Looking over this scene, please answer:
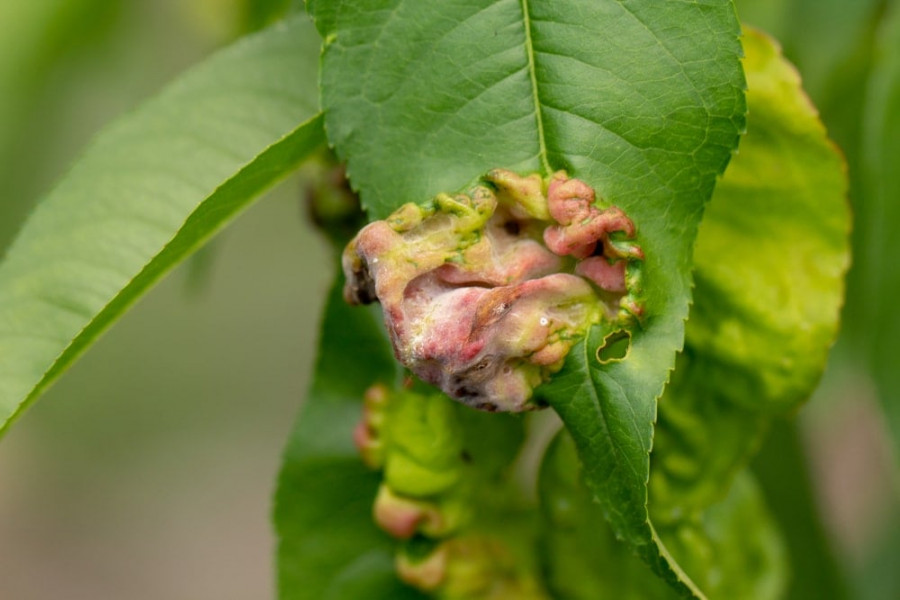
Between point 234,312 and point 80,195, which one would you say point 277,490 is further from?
point 234,312

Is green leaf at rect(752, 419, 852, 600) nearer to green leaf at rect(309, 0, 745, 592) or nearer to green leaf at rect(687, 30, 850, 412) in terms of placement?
green leaf at rect(687, 30, 850, 412)

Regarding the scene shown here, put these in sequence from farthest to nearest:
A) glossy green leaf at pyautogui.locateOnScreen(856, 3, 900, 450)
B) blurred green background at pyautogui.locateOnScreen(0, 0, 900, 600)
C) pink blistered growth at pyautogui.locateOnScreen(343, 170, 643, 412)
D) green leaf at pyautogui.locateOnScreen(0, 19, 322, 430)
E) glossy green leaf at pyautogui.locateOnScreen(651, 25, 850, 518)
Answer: blurred green background at pyautogui.locateOnScreen(0, 0, 900, 600) → glossy green leaf at pyautogui.locateOnScreen(856, 3, 900, 450) → glossy green leaf at pyautogui.locateOnScreen(651, 25, 850, 518) → green leaf at pyautogui.locateOnScreen(0, 19, 322, 430) → pink blistered growth at pyautogui.locateOnScreen(343, 170, 643, 412)

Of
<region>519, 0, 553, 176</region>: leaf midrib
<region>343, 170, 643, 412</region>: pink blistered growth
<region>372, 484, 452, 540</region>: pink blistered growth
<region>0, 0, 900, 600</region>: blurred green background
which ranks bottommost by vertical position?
<region>0, 0, 900, 600</region>: blurred green background

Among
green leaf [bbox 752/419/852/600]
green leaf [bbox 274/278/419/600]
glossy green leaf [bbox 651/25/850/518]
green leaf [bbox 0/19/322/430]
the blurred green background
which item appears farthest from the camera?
the blurred green background

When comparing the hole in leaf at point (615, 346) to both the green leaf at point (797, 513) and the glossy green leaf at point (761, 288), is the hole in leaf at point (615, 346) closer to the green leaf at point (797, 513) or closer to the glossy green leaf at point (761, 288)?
the glossy green leaf at point (761, 288)

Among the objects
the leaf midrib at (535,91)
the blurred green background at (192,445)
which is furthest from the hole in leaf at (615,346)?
the blurred green background at (192,445)

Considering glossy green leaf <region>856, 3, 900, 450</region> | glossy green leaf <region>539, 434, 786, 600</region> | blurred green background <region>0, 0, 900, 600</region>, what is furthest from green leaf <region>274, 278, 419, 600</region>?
blurred green background <region>0, 0, 900, 600</region>

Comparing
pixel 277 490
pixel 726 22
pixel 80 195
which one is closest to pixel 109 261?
pixel 80 195

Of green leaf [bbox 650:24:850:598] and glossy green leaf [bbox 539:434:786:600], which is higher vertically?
green leaf [bbox 650:24:850:598]
